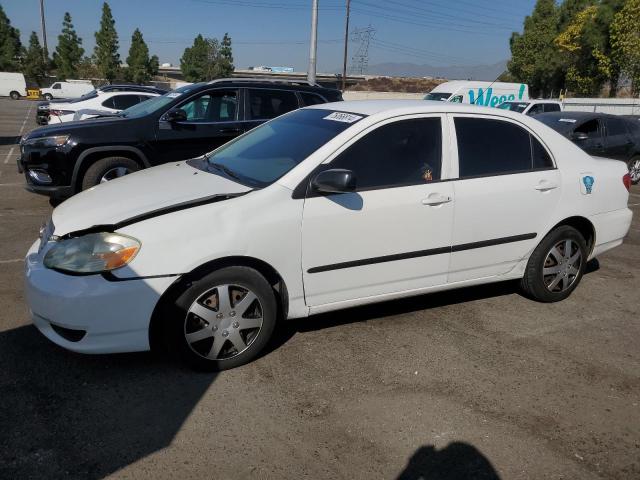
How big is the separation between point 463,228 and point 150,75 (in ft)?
291

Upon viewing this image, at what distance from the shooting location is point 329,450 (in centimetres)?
267

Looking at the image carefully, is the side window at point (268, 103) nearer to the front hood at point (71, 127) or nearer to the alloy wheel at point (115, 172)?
the front hood at point (71, 127)

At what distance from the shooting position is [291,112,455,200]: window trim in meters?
3.39

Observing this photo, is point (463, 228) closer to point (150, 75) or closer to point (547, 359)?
point (547, 359)

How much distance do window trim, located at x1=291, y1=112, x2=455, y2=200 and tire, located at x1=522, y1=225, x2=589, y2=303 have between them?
119cm

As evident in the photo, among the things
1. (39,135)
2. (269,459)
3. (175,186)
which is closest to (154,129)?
(39,135)

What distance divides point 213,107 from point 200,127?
37 cm

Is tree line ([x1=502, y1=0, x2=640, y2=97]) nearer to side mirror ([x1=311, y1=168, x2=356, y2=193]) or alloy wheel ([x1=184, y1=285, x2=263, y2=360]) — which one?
side mirror ([x1=311, y1=168, x2=356, y2=193])

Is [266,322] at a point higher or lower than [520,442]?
higher

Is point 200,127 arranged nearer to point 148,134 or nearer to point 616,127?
point 148,134

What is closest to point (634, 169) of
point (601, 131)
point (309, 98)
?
point (601, 131)

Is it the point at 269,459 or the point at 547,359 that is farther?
the point at 547,359

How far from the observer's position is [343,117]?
12.7 ft

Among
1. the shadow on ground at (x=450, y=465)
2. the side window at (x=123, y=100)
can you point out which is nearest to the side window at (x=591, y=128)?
the shadow on ground at (x=450, y=465)
